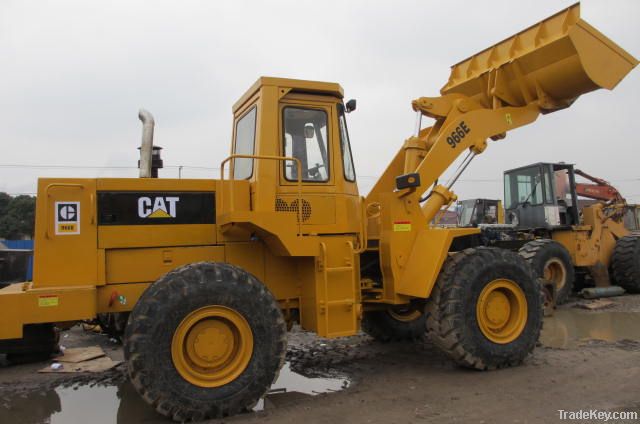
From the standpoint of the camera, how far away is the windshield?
11164mm

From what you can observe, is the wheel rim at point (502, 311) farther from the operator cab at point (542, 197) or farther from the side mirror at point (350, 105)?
the operator cab at point (542, 197)

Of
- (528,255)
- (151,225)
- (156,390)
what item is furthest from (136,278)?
(528,255)

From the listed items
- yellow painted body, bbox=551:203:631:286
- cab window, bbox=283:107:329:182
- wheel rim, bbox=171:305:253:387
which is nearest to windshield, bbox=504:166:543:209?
yellow painted body, bbox=551:203:631:286

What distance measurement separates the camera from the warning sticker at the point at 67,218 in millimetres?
4637

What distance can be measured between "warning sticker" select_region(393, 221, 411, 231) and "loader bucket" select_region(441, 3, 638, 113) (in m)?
2.00

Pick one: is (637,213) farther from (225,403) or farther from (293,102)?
(225,403)

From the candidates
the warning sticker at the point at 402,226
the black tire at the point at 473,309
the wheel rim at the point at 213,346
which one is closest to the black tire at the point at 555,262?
the black tire at the point at 473,309

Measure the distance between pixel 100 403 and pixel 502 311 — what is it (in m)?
4.22

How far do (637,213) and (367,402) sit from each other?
45.6 ft

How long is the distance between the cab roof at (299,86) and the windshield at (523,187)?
23.3ft

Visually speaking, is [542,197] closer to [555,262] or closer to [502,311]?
[555,262]

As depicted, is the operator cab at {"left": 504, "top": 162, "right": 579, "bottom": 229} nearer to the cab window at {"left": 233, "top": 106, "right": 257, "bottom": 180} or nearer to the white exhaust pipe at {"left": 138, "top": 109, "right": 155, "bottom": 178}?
the cab window at {"left": 233, "top": 106, "right": 257, "bottom": 180}

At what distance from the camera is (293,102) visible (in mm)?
5391

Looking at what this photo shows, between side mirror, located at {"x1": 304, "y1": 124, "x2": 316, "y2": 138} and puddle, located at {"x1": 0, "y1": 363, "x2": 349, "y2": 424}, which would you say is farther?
side mirror, located at {"x1": 304, "y1": 124, "x2": 316, "y2": 138}
